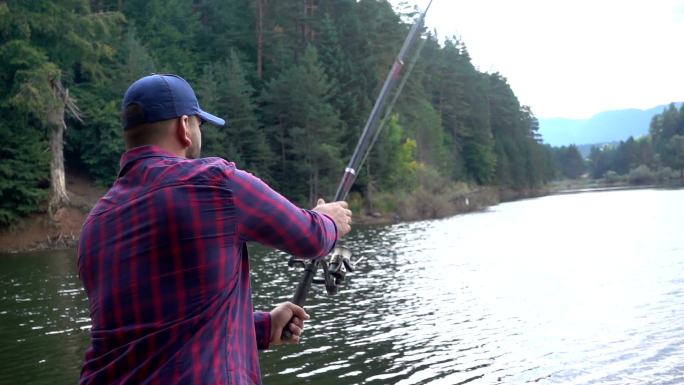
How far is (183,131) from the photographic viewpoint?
235cm

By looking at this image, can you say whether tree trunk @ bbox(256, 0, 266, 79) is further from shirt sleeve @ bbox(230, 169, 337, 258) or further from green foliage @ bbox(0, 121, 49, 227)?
shirt sleeve @ bbox(230, 169, 337, 258)

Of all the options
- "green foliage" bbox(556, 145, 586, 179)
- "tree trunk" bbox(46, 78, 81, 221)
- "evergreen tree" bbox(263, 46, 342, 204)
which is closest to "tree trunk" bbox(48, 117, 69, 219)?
"tree trunk" bbox(46, 78, 81, 221)

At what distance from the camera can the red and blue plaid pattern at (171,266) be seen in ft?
6.91

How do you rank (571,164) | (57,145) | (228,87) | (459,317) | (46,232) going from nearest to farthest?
1. (459,317)
2. (46,232)
3. (57,145)
4. (228,87)
5. (571,164)

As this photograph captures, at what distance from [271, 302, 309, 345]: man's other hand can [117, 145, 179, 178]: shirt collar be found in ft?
3.02

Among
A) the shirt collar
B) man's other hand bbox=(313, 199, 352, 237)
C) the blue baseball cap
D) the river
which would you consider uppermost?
the blue baseball cap

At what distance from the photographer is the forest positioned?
33906 millimetres

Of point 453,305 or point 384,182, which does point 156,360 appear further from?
point 384,182

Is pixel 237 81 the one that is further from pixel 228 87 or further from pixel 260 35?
pixel 260 35

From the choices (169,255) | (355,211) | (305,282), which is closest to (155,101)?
(169,255)

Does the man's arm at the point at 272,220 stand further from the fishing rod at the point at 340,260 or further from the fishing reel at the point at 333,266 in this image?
the fishing reel at the point at 333,266

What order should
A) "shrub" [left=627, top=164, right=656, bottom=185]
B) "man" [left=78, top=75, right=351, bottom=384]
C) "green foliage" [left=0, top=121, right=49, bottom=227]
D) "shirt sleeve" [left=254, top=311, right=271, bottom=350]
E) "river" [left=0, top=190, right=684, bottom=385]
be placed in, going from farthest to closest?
"shrub" [left=627, top=164, right=656, bottom=185]
"green foliage" [left=0, top=121, right=49, bottom=227]
"river" [left=0, top=190, right=684, bottom=385]
"shirt sleeve" [left=254, top=311, right=271, bottom=350]
"man" [left=78, top=75, right=351, bottom=384]

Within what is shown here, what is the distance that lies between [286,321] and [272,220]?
84cm

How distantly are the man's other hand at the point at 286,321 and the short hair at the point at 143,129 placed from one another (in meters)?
0.95
